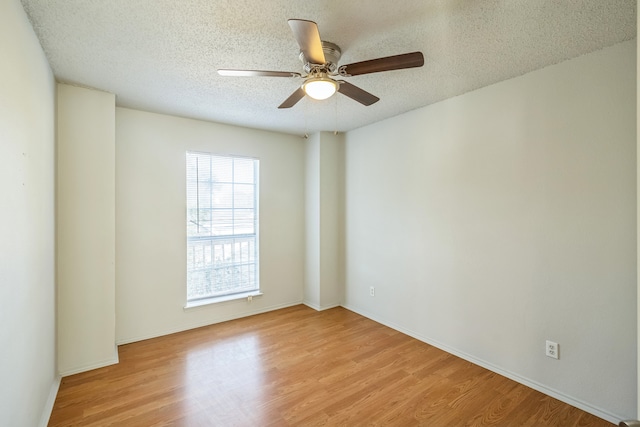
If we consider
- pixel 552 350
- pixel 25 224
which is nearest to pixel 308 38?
pixel 25 224

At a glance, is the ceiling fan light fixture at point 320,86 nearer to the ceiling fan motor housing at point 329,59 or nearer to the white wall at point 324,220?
the ceiling fan motor housing at point 329,59

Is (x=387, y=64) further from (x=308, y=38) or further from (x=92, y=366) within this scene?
(x=92, y=366)

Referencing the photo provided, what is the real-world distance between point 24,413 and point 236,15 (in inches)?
95.8

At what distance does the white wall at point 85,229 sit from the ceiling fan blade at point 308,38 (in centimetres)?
218

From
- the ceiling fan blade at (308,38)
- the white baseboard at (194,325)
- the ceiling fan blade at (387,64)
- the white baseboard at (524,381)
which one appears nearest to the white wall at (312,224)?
the white baseboard at (194,325)

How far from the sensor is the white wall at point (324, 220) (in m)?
4.21

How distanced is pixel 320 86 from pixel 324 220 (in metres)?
2.59

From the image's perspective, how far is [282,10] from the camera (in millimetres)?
1626

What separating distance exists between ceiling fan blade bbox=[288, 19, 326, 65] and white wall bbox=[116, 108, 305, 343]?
241 centimetres

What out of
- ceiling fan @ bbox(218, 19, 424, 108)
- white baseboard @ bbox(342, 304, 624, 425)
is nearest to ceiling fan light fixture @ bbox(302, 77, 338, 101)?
ceiling fan @ bbox(218, 19, 424, 108)

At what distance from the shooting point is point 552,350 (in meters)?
2.27

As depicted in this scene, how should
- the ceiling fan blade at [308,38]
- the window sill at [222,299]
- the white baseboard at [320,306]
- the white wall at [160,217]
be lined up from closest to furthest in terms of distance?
the ceiling fan blade at [308,38]
the white wall at [160,217]
the window sill at [222,299]
the white baseboard at [320,306]

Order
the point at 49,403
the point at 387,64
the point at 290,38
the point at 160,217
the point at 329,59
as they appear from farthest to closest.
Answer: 1. the point at 160,217
2. the point at 49,403
3. the point at 329,59
4. the point at 290,38
5. the point at 387,64

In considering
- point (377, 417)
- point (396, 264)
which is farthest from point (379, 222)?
point (377, 417)
